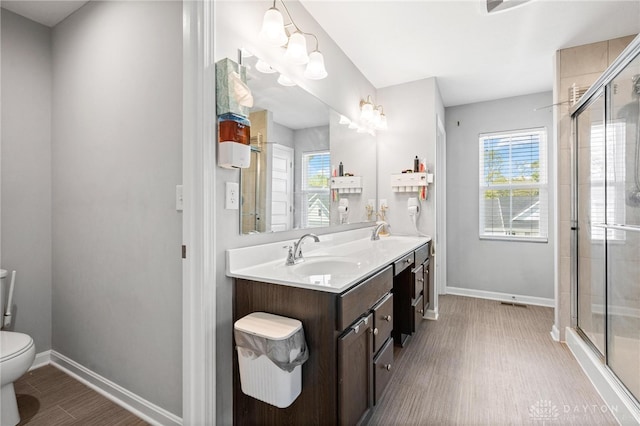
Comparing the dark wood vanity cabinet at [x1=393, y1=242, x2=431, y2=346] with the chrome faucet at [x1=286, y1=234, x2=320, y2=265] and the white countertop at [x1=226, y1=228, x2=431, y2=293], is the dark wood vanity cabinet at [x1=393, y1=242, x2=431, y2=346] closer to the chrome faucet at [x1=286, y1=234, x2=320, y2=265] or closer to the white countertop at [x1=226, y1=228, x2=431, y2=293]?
the white countertop at [x1=226, y1=228, x2=431, y2=293]

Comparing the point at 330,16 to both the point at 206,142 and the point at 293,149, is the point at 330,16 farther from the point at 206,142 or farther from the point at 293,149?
the point at 206,142

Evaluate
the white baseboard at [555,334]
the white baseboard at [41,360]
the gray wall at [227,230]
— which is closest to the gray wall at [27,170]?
the white baseboard at [41,360]

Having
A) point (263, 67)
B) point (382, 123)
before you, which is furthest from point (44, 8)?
point (382, 123)

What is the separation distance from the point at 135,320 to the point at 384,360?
4.52ft

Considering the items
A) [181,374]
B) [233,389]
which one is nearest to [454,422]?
[233,389]

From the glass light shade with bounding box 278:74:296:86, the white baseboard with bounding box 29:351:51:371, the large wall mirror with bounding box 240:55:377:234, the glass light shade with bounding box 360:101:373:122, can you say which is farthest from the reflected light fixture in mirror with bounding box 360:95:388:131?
the white baseboard with bounding box 29:351:51:371

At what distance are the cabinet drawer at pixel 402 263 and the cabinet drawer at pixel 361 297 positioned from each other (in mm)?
132

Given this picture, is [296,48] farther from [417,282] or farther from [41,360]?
[41,360]

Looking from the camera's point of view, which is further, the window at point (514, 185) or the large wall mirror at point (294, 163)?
the window at point (514, 185)

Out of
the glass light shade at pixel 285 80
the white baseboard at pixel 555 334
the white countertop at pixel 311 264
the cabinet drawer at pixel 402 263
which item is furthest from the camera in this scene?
the white baseboard at pixel 555 334

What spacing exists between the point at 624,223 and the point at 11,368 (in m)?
3.45

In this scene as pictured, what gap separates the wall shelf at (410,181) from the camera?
2986mm

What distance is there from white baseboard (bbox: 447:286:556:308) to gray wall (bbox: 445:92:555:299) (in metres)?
0.04

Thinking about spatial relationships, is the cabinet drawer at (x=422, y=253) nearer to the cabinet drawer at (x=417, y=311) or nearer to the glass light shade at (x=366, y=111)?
the cabinet drawer at (x=417, y=311)
